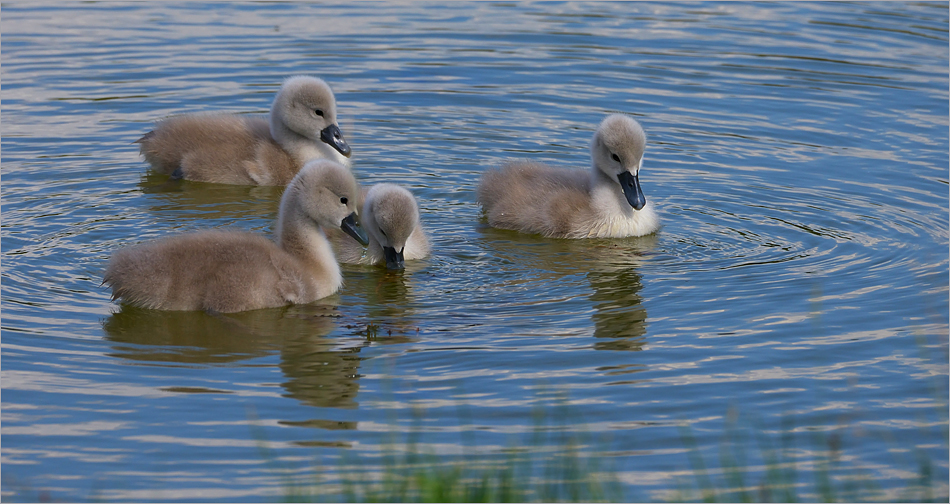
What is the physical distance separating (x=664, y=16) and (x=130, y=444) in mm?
12700

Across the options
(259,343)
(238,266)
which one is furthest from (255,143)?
(259,343)

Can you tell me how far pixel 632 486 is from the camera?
17.3 feet

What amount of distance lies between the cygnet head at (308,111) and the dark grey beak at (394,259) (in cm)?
235

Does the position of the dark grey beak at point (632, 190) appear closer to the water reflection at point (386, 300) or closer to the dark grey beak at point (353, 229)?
the water reflection at point (386, 300)

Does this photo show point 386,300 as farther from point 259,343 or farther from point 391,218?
point 259,343

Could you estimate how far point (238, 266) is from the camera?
7266 millimetres

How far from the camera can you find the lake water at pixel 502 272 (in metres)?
5.76

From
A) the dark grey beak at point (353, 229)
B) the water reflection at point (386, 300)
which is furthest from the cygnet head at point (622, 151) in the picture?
the dark grey beak at point (353, 229)

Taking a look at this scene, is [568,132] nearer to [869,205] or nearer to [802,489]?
[869,205]

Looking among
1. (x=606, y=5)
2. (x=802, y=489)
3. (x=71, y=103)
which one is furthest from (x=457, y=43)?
(x=802, y=489)

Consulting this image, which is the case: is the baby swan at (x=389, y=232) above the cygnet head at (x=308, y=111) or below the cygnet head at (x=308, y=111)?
below

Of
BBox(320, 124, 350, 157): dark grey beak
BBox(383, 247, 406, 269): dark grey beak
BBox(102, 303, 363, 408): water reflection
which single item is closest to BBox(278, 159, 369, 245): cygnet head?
BBox(383, 247, 406, 269): dark grey beak

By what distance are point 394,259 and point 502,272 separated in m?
0.74

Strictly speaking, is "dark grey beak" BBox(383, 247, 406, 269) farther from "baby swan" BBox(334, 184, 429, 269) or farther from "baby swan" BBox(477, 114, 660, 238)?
"baby swan" BBox(477, 114, 660, 238)
